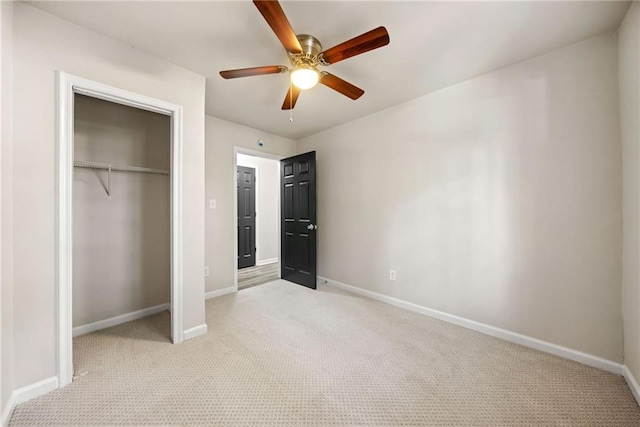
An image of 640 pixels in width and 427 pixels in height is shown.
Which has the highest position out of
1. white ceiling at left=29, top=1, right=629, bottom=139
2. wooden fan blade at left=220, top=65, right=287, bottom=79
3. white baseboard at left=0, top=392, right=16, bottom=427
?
white ceiling at left=29, top=1, right=629, bottom=139

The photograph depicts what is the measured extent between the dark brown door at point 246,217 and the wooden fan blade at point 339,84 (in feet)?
11.5

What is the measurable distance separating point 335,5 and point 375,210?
2179mm

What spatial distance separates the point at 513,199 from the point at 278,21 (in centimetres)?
225

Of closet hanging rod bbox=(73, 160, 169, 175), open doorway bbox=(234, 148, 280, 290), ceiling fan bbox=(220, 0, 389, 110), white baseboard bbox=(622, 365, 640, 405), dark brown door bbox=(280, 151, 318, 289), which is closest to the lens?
ceiling fan bbox=(220, 0, 389, 110)

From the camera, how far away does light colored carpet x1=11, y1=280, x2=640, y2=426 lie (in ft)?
4.51

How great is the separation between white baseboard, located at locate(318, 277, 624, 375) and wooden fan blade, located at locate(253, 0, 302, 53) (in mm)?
2713

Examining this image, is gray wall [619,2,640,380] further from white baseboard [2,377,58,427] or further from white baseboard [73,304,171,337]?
white baseboard [73,304,171,337]

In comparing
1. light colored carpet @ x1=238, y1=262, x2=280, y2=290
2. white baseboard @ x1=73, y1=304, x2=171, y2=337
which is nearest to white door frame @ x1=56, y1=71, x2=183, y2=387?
white baseboard @ x1=73, y1=304, x2=171, y2=337

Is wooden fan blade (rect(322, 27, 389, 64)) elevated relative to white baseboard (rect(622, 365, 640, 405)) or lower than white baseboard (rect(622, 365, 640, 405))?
elevated

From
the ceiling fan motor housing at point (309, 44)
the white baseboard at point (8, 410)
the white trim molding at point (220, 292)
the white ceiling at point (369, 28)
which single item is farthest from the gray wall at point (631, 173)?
the white trim molding at point (220, 292)

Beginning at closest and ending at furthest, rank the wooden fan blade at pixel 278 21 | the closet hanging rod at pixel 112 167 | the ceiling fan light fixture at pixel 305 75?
the wooden fan blade at pixel 278 21
the ceiling fan light fixture at pixel 305 75
the closet hanging rod at pixel 112 167

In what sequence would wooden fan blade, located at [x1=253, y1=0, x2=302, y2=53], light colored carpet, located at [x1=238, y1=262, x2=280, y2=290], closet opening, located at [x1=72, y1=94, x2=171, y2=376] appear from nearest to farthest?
1. wooden fan blade, located at [x1=253, y1=0, x2=302, y2=53]
2. closet opening, located at [x1=72, y1=94, x2=171, y2=376]
3. light colored carpet, located at [x1=238, y1=262, x2=280, y2=290]

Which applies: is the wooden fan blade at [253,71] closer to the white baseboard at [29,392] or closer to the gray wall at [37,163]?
the gray wall at [37,163]

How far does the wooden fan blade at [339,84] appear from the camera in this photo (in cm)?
185
